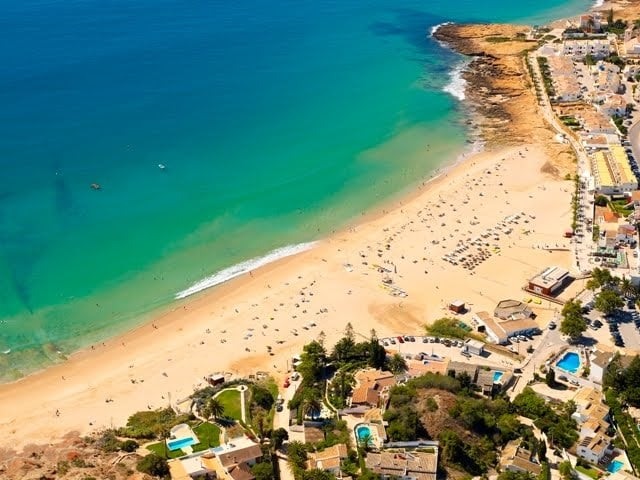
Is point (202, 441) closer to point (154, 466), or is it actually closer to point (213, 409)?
point (213, 409)

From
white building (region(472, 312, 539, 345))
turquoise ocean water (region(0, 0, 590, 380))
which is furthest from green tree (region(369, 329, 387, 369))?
turquoise ocean water (region(0, 0, 590, 380))

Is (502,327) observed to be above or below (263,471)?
below

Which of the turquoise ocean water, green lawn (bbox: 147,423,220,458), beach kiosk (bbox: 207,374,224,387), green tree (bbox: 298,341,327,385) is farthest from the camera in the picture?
the turquoise ocean water

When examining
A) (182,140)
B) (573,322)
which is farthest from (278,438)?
(182,140)

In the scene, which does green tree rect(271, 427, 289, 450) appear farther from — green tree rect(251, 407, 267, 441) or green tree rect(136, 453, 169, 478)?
green tree rect(136, 453, 169, 478)

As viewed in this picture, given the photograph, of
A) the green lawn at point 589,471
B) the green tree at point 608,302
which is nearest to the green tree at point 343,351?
the green lawn at point 589,471
